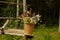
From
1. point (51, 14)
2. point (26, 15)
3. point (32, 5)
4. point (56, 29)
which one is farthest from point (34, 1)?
point (26, 15)

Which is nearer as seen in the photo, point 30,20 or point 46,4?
point 30,20

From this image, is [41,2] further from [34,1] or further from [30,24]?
[30,24]

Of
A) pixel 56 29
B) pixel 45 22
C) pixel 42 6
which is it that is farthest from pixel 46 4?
pixel 56 29

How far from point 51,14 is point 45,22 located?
0.72 meters

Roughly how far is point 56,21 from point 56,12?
517 mm

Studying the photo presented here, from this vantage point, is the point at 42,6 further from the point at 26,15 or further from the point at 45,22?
the point at 26,15

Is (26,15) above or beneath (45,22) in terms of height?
above

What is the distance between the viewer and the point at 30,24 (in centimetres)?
380

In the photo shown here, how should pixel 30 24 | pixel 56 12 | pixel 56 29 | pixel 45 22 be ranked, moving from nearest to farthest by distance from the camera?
pixel 30 24 < pixel 56 29 < pixel 45 22 < pixel 56 12

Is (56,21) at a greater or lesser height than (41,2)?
lesser

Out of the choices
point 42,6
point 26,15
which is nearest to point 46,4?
point 42,6

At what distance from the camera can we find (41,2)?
9734 mm

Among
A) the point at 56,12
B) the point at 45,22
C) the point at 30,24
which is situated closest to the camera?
the point at 30,24

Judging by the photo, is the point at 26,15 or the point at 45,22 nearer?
the point at 26,15
